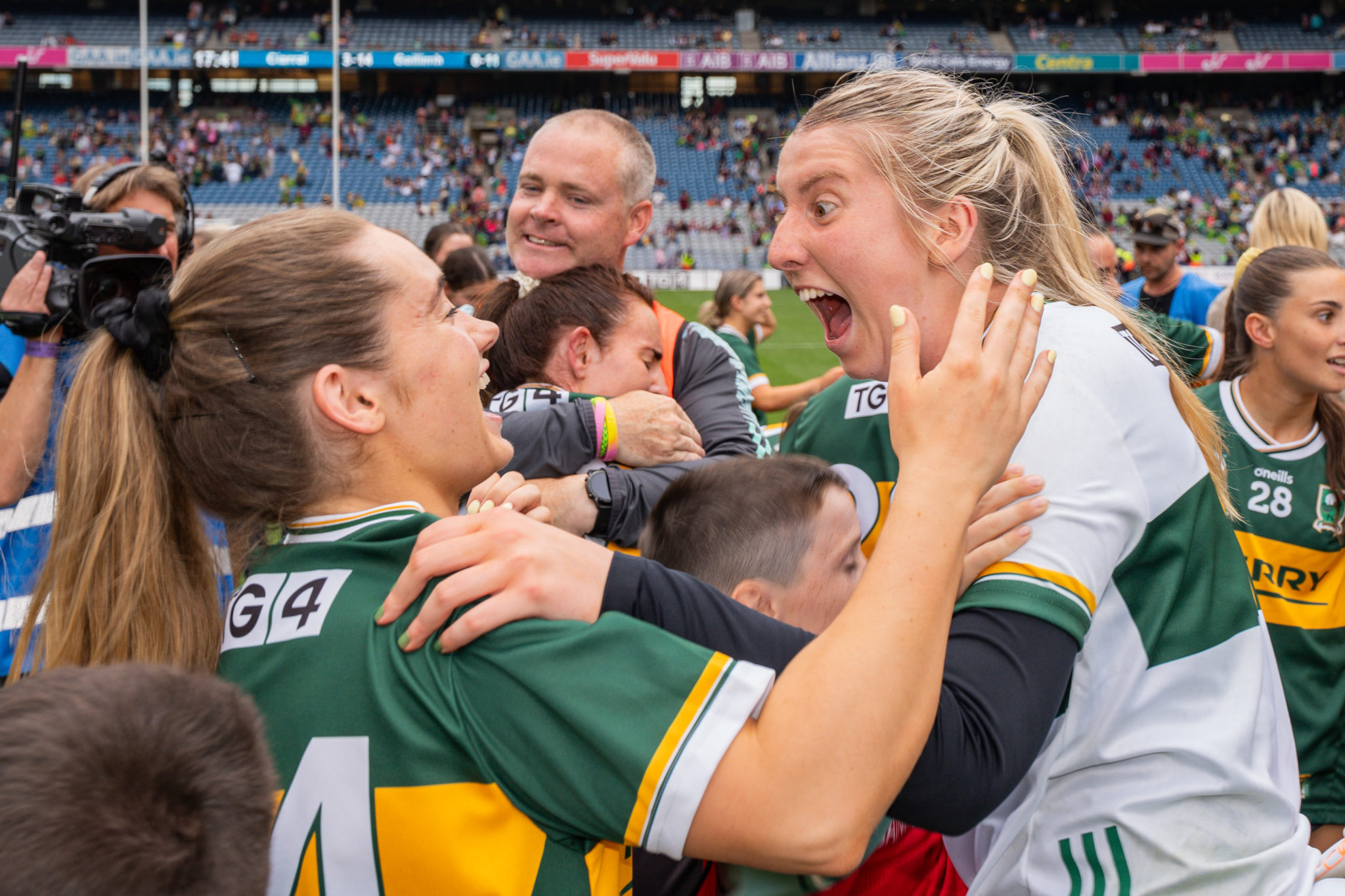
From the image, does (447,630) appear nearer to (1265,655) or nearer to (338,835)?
(338,835)

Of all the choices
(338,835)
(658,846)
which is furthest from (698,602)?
(338,835)

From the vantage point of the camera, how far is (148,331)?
1466 mm

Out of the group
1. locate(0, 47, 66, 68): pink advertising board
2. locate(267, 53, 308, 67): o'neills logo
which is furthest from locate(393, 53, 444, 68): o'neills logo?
locate(0, 47, 66, 68): pink advertising board

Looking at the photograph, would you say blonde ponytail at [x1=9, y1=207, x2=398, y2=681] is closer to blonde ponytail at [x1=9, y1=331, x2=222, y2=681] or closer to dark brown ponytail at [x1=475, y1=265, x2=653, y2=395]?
blonde ponytail at [x1=9, y1=331, x2=222, y2=681]

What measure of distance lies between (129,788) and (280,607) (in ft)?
1.65

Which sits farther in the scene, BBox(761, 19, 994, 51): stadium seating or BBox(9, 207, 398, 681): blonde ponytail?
BBox(761, 19, 994, 51): stadium seating

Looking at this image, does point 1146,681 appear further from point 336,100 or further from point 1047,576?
point 336,100

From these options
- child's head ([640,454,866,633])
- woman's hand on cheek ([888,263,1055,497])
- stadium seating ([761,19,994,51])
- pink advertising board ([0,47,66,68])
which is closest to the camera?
woman's hand on cheek ([888,263,1055,497])

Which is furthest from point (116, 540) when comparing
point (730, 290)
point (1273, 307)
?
point (730, 290)

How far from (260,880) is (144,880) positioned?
12 centimetres

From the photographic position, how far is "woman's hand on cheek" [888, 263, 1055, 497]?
1221 mm

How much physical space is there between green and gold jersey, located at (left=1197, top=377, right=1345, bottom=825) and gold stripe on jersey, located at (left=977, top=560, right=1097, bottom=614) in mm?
2400

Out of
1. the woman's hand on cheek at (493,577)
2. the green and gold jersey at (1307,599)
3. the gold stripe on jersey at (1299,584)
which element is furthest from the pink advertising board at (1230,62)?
the woman's hand on cheek at (493,577)

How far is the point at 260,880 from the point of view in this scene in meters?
0.92
